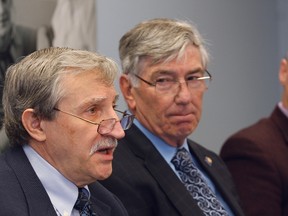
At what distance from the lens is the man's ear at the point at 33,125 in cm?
180

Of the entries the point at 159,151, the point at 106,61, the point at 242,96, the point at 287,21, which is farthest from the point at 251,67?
the point at 106,61

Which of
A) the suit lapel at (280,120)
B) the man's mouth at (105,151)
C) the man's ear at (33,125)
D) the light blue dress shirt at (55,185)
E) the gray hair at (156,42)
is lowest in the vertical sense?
the suit lapel at (280,120)

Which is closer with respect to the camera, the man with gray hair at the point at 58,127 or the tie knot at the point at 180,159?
the man with gray hair at the point at 58,127

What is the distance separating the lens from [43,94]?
5.85 ft

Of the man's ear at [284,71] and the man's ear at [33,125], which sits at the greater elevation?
the man's ear at [33,125]

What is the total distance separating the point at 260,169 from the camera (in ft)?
8.84

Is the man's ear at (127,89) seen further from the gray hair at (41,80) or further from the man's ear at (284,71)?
the man's ear at (284,71)

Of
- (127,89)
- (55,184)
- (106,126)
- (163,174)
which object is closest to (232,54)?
(127,89)

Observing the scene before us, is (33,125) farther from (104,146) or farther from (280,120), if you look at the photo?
(280,120)

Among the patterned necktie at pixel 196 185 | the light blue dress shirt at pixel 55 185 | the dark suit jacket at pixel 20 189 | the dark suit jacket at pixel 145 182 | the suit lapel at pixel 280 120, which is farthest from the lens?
the suit lapel at pixel 280 120

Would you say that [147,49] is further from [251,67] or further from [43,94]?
[251,67]

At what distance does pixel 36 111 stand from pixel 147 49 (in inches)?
26.2

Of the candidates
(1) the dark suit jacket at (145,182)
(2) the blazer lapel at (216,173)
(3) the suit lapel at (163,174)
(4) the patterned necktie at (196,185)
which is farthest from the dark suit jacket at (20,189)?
(2) the blazer lapel at (216,173)

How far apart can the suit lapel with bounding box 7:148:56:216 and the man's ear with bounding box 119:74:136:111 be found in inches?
27.5
